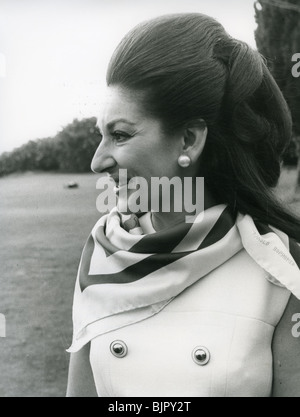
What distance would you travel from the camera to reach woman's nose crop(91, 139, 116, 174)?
4.65 ft

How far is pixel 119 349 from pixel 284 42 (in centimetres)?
90

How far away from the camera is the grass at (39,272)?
171cm

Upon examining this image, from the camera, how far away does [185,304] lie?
1426mm

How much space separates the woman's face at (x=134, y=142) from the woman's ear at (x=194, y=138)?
0.06 feet

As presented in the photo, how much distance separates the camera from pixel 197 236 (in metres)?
1.42

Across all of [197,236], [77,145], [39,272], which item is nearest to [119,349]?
[197,236]

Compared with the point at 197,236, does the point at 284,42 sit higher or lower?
higher

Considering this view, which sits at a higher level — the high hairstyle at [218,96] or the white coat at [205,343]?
the high hairstyle at [218,96]

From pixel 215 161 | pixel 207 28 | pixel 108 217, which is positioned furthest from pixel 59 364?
pixel 207 28

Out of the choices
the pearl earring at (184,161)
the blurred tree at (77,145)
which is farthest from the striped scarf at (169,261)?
the blurred tree at (77,145)
